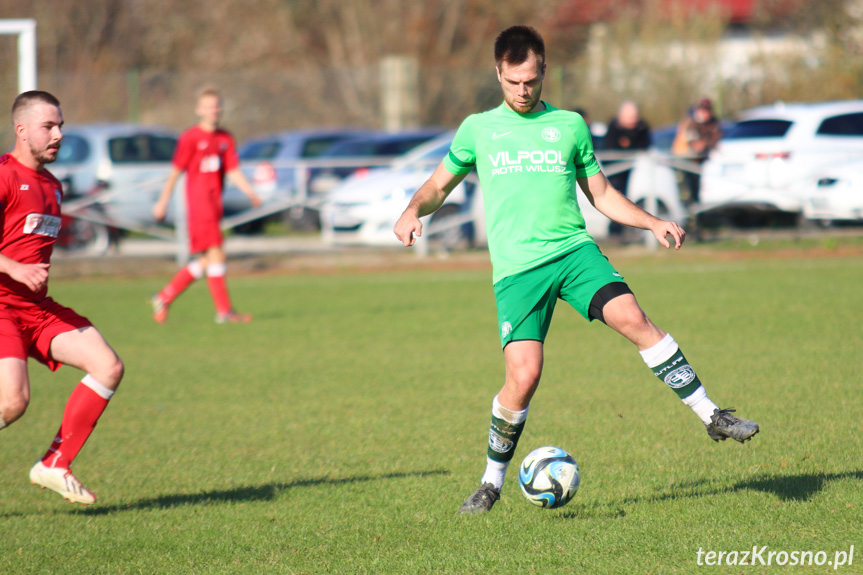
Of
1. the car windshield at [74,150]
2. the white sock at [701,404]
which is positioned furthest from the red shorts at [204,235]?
the car windshield at [74,150]

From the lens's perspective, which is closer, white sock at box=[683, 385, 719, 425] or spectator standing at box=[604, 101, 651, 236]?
white sock at box=[683, 385, 719, 425]

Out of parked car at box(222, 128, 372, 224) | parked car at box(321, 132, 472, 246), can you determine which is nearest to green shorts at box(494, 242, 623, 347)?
parked car at box(321, 132, 472, 246)

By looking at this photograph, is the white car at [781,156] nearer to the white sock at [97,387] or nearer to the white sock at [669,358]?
the white sock at [669,358]

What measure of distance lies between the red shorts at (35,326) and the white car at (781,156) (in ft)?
43.2

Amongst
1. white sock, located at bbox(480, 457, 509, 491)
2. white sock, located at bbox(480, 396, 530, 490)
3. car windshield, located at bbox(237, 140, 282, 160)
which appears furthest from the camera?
car windshield, located at bbox(237, 140, 282, 160)

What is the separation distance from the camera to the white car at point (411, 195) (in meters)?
15.7

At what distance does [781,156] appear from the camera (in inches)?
637

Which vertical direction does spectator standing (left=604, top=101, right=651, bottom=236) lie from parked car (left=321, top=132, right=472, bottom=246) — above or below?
above

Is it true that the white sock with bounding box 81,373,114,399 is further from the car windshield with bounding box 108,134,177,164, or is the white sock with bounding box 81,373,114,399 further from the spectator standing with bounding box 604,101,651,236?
the car windshield with bounding box 108,134,177,164

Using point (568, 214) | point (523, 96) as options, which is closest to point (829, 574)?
point (568, 214)

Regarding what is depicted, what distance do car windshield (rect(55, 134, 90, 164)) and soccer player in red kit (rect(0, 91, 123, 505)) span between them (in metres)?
13.2

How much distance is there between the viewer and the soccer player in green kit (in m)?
4.29

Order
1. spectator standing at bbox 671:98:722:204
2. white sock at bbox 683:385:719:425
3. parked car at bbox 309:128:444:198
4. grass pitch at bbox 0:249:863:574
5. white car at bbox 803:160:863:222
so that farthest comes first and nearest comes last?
parked car at bbox 309:128:444:198, spectator standing at bbox 671:98:722:204, white car at bbox 803:160:863:222, white sock at bbox 683:385:719:425, grass pitch at bbox 0:249:863:574

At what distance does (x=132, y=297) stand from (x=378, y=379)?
249 inches
